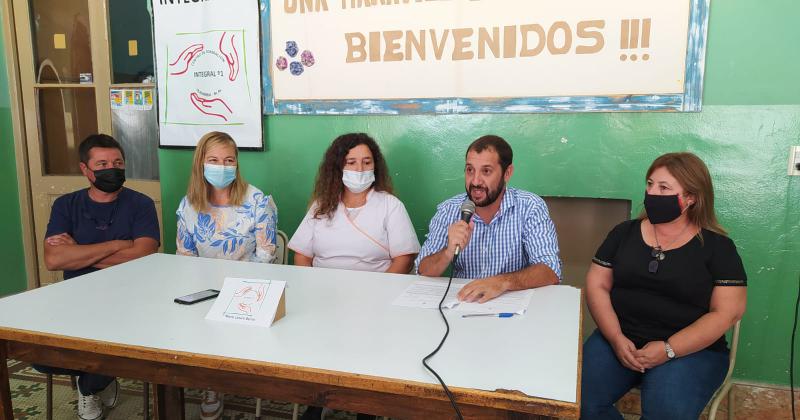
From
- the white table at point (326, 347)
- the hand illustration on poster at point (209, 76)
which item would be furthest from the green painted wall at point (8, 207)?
the white table at point (326, 347)

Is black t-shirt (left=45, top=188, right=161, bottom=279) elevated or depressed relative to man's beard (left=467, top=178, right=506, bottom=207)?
depressed

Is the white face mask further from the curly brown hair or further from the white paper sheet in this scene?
the white paper sheet

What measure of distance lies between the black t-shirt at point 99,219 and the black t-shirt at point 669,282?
6.75ft

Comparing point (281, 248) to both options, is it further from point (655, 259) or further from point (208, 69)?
point (655, 259)

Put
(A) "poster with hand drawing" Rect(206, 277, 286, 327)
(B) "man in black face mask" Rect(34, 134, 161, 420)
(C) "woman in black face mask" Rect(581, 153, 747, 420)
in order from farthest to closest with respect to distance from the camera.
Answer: (B) "man in black face mask" Rect(34, 134, 161, 420) → (C) "woman in black face mask" Rect(581, 153, 747, 420) → (A) "poster with hand drawing" Rect(206, 277, 286, 327)

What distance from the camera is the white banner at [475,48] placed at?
2.40 metres

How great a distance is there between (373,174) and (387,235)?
0.93ft

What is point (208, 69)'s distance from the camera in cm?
322

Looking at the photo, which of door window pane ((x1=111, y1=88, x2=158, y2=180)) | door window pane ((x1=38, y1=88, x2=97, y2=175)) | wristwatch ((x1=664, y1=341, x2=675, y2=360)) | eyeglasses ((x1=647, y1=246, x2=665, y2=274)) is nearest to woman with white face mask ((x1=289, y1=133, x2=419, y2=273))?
eyeglasses ((x1=647, y1=246, x2=665, y2=274))

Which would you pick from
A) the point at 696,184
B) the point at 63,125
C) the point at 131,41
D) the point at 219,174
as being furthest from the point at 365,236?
the point at 63,125

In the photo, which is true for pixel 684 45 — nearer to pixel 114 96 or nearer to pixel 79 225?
pixel 79 225

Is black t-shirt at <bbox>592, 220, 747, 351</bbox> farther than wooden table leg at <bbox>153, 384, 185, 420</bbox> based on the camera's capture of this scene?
No

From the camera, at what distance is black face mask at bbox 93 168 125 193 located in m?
2.50

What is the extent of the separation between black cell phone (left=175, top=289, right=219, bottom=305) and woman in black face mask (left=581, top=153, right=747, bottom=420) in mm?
1258
